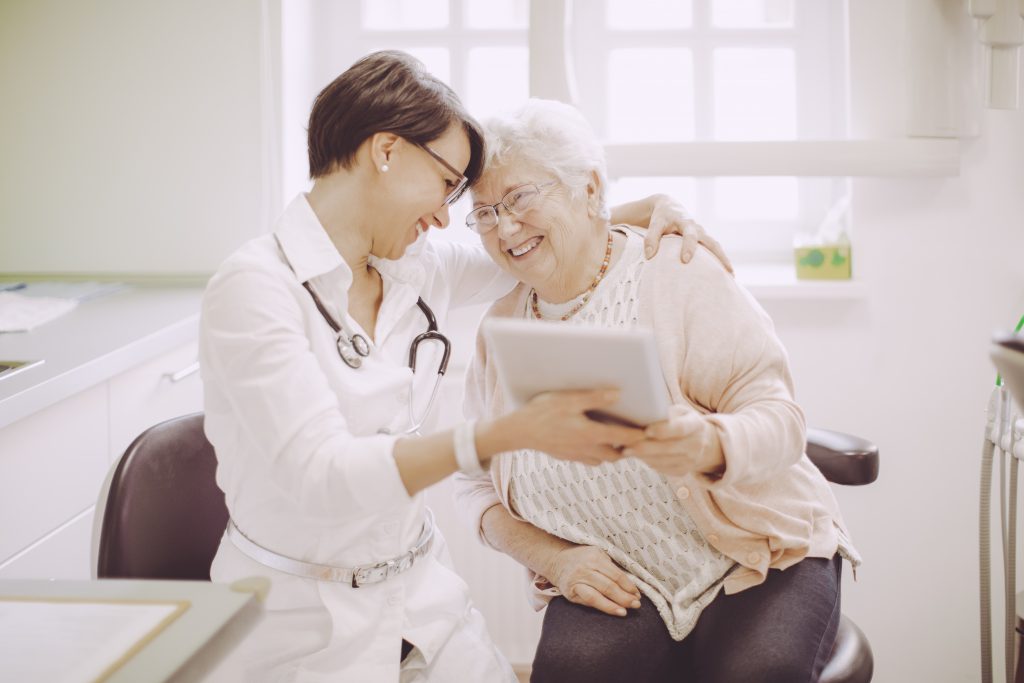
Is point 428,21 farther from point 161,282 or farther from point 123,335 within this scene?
point 123,335

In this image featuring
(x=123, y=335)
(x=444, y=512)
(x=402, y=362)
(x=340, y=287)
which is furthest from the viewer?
(x=444, y=512)

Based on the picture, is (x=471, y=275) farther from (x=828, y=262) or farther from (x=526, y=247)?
(x=828, y=262)

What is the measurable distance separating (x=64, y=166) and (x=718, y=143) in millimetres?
1680

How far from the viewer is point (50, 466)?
167 cm

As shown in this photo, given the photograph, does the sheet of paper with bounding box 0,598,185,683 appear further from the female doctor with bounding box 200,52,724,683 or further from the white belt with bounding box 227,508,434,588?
the white belt with bounding box 227,508,434,588

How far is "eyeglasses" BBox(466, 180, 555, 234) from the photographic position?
1.48 meters

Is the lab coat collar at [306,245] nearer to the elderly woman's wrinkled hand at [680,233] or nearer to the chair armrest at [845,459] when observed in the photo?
the elderly woman's wrinkled hand at [680,233]

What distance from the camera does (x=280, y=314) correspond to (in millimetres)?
1151

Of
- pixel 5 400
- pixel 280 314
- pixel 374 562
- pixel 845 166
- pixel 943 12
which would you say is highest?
pixel 943 12

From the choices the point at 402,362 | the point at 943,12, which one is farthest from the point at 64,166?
the point at 943,12

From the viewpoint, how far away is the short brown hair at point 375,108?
4.25 feet

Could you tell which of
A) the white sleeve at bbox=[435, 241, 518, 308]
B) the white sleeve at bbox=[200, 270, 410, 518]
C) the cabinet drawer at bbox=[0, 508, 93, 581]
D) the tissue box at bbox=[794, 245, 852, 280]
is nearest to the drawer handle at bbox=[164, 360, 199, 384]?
the cabinet drawer at bbox=[0, 508, 93, 581]

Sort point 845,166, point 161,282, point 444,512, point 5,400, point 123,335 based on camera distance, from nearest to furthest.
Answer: point 5,400, point 123,335, point 845,166, point 444,512, point 161,282

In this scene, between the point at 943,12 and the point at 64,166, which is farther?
the point at 64,166
